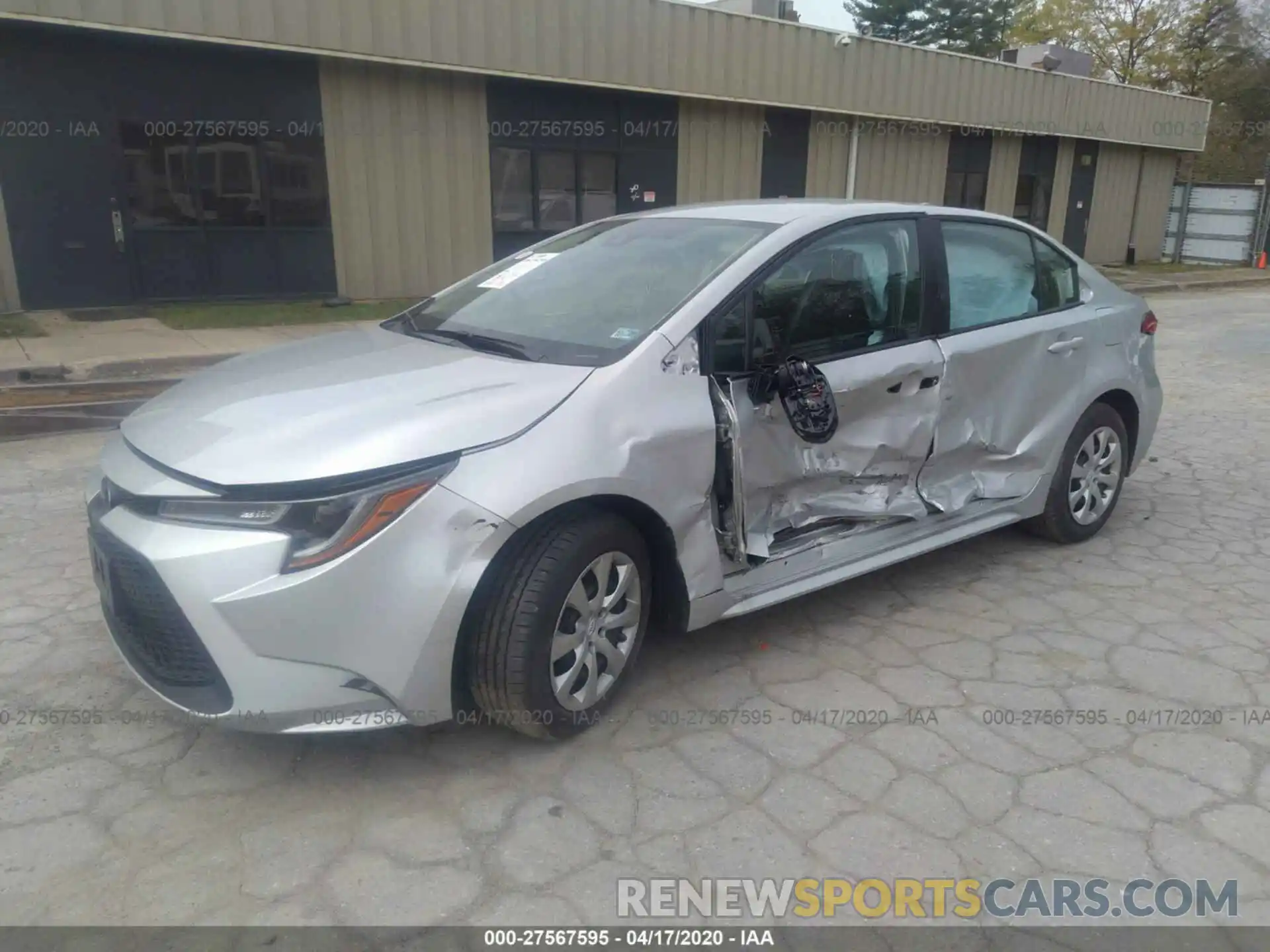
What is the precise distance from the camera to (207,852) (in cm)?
246

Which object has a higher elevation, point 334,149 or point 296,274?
point 334,149

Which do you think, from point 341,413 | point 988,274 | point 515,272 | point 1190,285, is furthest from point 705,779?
point 1190,285

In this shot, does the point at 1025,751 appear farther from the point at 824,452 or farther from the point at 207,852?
the point at 207,852

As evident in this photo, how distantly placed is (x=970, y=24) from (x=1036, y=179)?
28663 mm

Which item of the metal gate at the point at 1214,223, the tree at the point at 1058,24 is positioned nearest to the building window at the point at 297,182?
the metal gate at the point at 1214,223

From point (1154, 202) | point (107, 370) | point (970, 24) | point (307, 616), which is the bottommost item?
point (107, 370)

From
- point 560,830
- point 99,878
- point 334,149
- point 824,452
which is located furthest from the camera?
Result: point 334,149

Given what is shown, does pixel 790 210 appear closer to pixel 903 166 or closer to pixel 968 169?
pixel 903 166

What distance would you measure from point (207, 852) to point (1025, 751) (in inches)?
94.6

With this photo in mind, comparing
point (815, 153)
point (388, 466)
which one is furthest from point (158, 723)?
point (815, 153)

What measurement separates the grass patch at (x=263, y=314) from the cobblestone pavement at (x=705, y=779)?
6576mm

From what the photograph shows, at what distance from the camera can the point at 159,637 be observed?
2.58 metres

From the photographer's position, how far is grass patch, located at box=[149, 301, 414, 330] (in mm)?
10086

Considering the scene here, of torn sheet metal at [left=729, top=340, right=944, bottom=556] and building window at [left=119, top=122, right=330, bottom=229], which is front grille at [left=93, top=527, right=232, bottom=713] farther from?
building window at [left=119, top=122, right=330, bottom=229]
